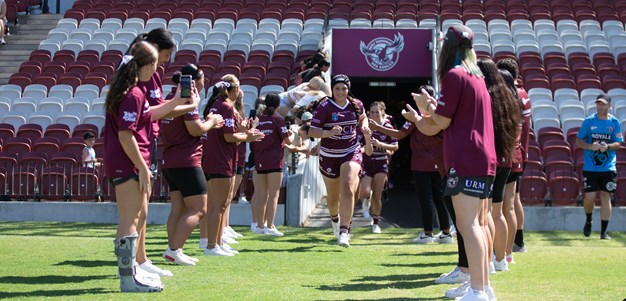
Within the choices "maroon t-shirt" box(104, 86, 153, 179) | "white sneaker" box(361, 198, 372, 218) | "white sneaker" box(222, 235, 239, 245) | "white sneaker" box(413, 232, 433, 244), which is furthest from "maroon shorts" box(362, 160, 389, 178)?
"maroon t-shirt" box(104, 86, 153, 179)

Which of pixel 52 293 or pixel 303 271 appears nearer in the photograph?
pixel 52 293

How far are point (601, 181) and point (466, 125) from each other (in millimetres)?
7795

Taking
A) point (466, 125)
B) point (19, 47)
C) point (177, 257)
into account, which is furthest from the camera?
point (19, 47)

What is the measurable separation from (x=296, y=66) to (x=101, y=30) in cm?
598

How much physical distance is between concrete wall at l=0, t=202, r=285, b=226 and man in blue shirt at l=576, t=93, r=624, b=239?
6.53 metres

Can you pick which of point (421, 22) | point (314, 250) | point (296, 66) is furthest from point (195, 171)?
point (421, 22)

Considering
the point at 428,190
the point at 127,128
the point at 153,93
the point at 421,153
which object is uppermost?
the point at 153,93

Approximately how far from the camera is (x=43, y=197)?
1692cm

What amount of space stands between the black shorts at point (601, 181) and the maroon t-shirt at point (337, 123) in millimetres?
4297

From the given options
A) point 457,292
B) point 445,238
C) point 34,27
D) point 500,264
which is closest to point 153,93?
point 457,292

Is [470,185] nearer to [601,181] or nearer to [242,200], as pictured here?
[601,181]

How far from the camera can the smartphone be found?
7.70 metres

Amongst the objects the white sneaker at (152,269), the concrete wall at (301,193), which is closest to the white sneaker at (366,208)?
the concrete wall at (301,193)

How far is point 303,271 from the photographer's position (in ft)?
29.6
